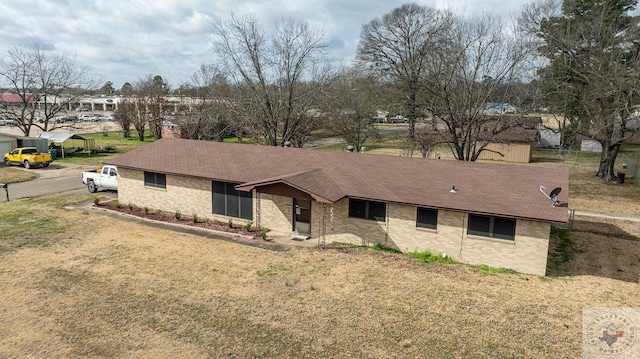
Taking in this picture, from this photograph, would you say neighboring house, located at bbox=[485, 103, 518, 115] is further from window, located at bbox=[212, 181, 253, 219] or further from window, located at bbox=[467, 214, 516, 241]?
window, located at bbox=[212, 181, 253, 219]

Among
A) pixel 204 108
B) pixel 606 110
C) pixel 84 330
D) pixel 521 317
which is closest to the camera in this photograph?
pixel 84 330

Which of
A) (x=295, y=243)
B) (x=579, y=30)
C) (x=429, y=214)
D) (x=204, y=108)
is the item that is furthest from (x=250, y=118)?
(x=579, y=30)

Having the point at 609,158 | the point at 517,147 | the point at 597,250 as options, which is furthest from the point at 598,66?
the point at 597,250

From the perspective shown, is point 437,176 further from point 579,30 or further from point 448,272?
point 579,30

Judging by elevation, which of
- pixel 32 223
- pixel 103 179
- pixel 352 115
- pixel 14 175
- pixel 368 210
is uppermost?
pixel 352 115

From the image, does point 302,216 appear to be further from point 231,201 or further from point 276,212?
point 231,201

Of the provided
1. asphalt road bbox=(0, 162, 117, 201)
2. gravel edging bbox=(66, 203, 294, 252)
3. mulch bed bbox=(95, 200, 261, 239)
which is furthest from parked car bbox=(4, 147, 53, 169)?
mulch bed bbox=(95, 200, 261, 239)

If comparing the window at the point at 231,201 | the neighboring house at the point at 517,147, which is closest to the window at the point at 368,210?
the window at the point at 231,201
